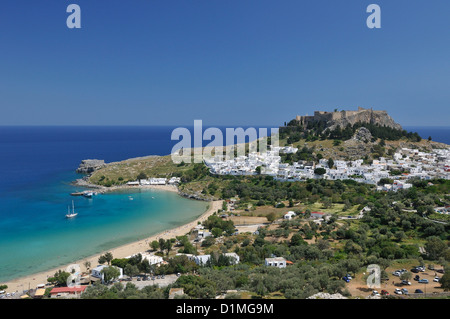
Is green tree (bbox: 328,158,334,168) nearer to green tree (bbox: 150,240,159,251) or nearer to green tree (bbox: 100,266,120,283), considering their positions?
green tree (bbox: 150,240,159,251)

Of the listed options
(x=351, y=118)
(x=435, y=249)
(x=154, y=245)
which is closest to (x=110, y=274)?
(x=154, y=245)

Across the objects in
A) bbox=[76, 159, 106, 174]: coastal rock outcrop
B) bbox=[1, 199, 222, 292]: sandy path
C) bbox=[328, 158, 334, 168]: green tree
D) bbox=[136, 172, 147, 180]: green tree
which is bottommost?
bbox=[1, 199, 222, 292]: sandy path

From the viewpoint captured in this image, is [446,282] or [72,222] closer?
[446,282]

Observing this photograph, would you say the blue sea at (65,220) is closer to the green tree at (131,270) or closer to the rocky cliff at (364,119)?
the green tree at (131,270)

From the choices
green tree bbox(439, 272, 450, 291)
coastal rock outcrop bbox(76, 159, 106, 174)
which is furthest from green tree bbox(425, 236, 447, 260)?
coastal rock outcrop bbox(76, 159, 106, 174)

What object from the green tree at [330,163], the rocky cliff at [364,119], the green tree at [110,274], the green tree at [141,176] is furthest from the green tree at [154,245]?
the rocky cliff at [364,119]

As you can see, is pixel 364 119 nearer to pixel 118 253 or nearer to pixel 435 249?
pixel 435 249

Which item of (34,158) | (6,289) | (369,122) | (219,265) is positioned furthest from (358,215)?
(34,158)
